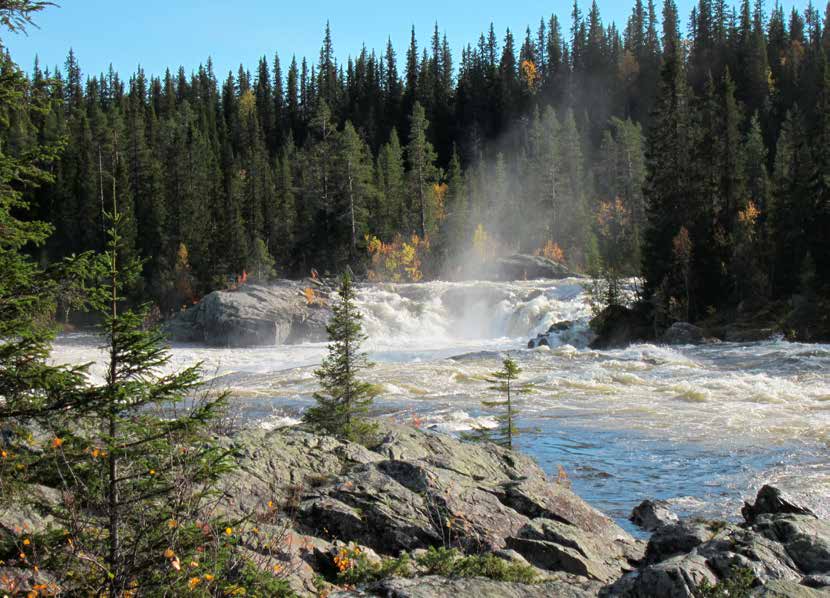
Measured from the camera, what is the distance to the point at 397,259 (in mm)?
58750

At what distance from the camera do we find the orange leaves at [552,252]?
60569 mm

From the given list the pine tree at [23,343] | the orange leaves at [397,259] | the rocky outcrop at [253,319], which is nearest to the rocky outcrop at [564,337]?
the rocky outcrop at [253,319]

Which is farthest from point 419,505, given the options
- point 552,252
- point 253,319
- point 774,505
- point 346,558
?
point 552,252

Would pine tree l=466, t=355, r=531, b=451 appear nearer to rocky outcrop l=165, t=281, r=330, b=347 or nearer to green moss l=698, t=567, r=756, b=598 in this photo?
green moss l=698, t=567, r=756, b=598

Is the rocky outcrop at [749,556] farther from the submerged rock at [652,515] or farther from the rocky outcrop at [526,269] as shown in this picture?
the rocky outcrop at [526,269]

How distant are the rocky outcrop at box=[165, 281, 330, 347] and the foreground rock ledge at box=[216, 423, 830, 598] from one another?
3076cm

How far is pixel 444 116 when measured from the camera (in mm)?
100188

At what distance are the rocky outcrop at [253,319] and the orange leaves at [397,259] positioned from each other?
13756mm

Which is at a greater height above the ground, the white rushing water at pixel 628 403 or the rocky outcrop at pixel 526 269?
the rocky outcrop at pixel 526 269

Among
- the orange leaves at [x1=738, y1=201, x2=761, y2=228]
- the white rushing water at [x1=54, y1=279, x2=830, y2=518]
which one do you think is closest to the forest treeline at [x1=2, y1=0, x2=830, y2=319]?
the orange leaves at [x1=738, y1=201, x2=761, y2=228]

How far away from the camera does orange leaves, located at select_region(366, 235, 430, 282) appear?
57.7 m

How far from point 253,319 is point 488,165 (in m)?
52.4

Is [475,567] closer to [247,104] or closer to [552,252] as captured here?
[552,252]

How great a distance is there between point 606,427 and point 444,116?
87142 millimetres
